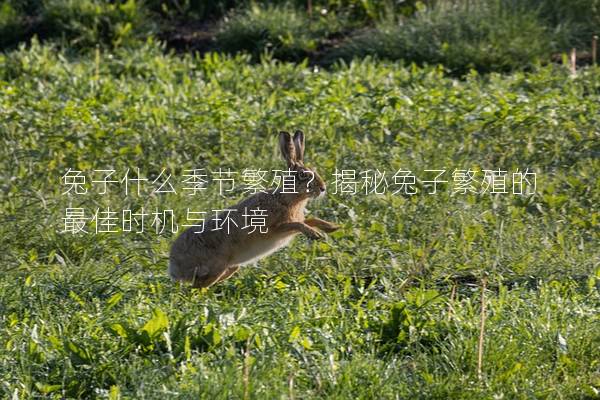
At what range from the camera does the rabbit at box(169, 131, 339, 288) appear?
18.6ft

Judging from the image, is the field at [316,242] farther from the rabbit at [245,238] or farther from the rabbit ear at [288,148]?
the rabbit ear at [288,148]

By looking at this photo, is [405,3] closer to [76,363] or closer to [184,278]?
[184,278]

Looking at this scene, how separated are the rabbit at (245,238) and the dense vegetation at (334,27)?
513 centimetres

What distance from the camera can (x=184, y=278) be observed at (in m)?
5.72

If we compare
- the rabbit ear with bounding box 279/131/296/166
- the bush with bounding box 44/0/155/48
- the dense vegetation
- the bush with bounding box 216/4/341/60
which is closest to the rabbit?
the rabbit ear with bounding box 279/131/296/166

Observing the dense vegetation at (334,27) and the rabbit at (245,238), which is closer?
the rabbit at (245,238)

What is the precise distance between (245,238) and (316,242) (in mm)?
735

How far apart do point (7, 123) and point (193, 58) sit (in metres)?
3.21

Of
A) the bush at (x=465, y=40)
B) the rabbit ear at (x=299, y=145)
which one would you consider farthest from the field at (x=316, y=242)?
the rabbit ear at (x=299, y=145)

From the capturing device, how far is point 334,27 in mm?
11812

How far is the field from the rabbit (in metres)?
0.13

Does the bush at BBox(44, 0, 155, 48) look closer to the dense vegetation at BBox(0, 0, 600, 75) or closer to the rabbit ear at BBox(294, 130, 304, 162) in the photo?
the dense vegetation at BBox(0, 0, 600, 75)

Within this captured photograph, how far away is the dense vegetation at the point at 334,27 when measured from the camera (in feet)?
35.2

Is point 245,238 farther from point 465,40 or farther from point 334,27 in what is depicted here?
point 334,27
